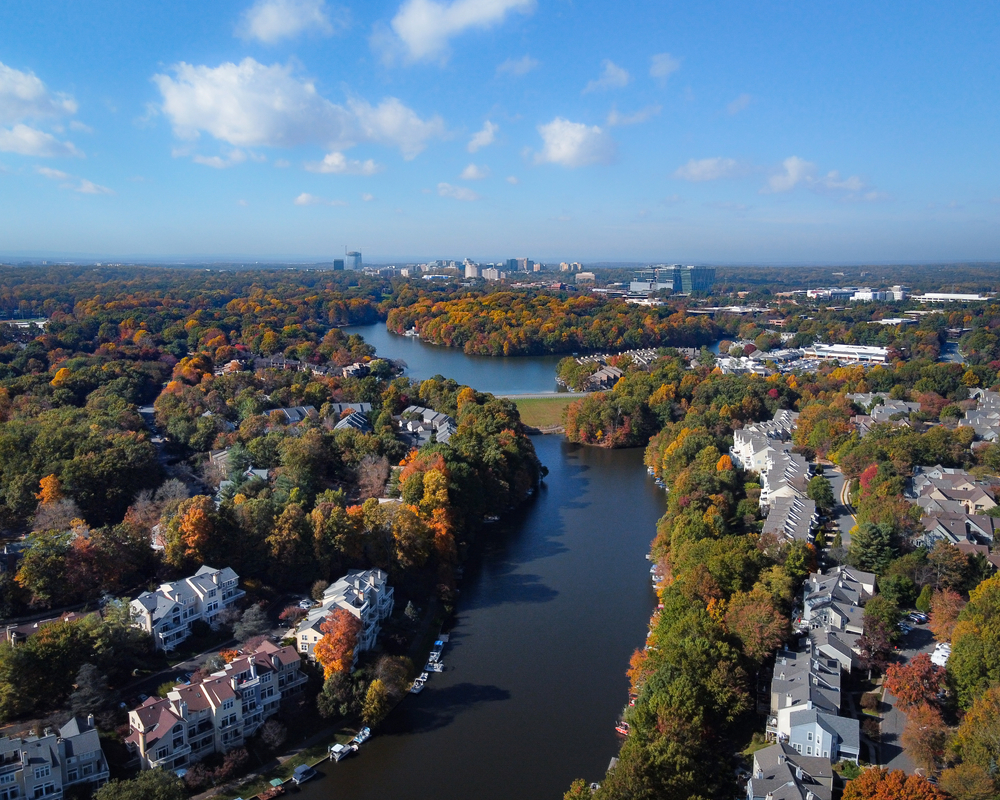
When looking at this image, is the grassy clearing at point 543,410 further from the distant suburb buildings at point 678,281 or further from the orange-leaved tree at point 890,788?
the distant suburb buildings at point 678,281

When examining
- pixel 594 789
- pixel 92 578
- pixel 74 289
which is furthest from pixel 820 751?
pixel 74 289

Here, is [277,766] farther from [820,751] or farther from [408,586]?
[820,751]

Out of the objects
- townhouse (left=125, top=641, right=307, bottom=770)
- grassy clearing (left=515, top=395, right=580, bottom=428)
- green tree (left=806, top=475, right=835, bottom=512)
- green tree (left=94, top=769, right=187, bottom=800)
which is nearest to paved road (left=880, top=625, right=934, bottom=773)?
green tree (left=806, top=475, right=835, bottom=512)

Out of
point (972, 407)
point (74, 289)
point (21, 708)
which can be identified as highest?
point (74, 289)

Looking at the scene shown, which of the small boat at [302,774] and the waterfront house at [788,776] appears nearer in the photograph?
the waterfront house at [788,776]

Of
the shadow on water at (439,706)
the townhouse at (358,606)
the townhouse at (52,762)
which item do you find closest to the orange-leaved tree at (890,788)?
the shadow on water at (439,706)
